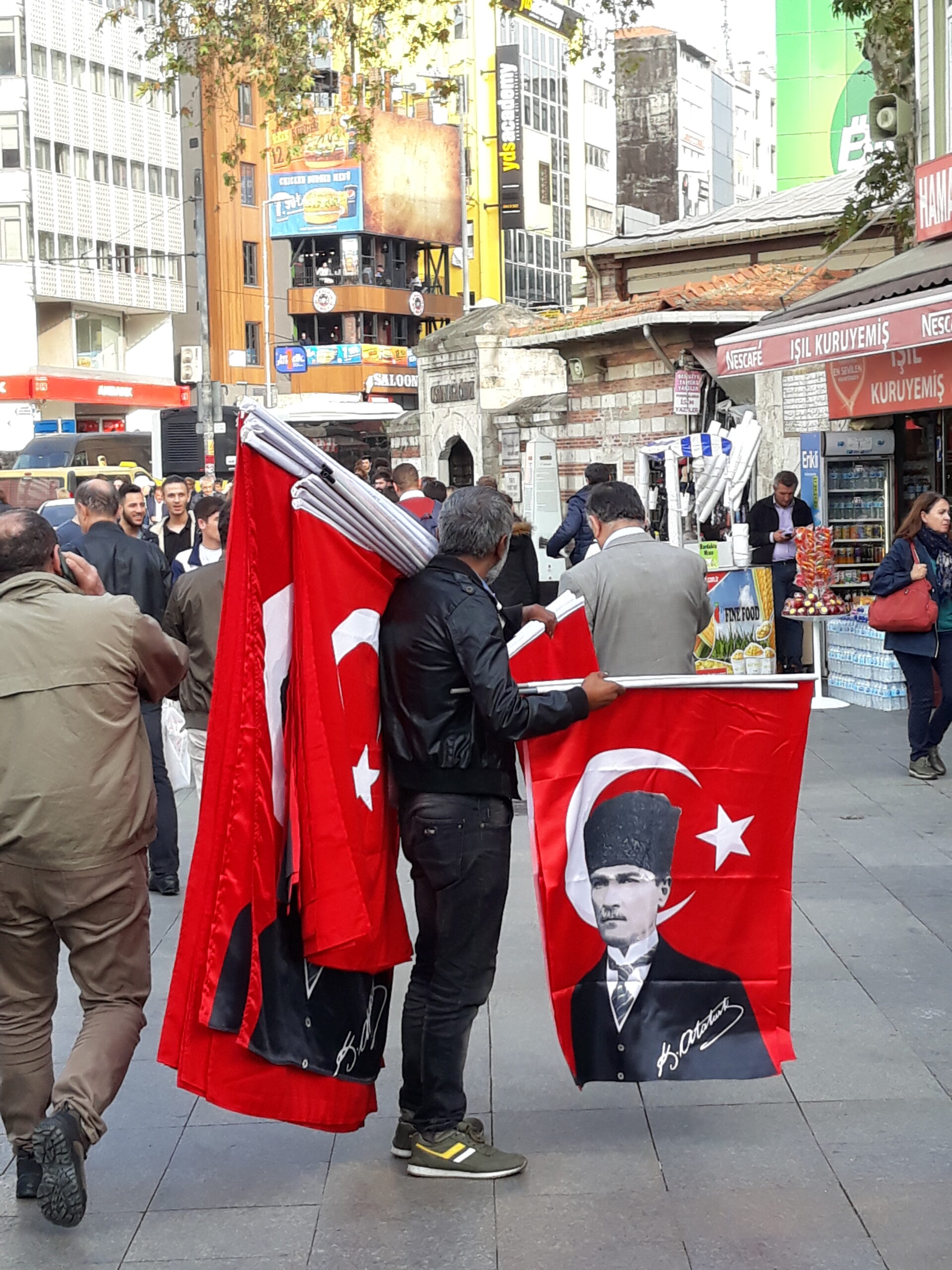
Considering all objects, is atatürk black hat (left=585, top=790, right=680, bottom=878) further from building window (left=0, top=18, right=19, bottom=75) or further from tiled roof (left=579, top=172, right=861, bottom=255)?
building window (left=0, top=18, right=19, bottom=75)

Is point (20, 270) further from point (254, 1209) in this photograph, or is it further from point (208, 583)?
point (254, 1209)

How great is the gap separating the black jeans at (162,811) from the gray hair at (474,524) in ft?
12.6

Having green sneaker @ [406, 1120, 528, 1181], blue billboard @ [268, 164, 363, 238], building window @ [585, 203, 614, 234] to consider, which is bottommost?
green sneaker @ [406, 1120, 528, 1181]

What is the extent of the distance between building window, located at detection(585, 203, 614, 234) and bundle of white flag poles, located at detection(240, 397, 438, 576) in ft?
291

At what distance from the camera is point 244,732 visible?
4.38 meters

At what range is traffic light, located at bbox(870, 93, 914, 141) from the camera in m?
17.5

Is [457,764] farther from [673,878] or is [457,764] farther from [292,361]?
[292,361]

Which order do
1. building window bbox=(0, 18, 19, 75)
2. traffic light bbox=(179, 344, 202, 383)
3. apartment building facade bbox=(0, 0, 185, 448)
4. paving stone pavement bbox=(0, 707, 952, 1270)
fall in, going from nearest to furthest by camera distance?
paving stone pavement bbox=(0, 707, 952, 1270), building window bbox=(0, 18, 19, 75), apartment building facade bbox=(0, 0, 185, 448), traffic light bbox=(179, 344, 202, 383)

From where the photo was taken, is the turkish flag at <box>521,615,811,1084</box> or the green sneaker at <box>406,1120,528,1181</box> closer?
the green sneaker at <box>406,1120,528,1181</box>

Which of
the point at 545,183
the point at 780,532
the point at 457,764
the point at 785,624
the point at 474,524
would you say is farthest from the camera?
the point at 545,183

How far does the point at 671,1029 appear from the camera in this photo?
473 centimetres

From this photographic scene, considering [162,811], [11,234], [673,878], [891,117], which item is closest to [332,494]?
[673,878]

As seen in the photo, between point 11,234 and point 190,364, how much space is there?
10042mm

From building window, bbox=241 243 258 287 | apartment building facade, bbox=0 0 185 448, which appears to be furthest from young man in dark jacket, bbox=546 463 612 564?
building window, bbox=241 243 258 287
